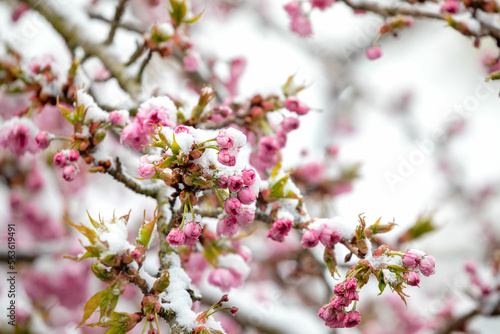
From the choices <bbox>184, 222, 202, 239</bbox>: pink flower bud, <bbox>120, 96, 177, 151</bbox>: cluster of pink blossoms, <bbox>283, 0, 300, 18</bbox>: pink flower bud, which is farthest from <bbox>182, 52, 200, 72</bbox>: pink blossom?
<bbox>184, 222, 202, 239</bbox>: pink flower bud

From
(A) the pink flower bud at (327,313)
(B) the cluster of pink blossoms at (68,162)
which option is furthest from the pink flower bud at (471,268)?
(B) the cluster of pink blossoms at (68,162)

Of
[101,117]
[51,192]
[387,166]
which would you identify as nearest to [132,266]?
[101,117]

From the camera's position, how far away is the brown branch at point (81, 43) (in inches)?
78.0

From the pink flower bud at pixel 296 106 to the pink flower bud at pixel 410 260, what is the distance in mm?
750

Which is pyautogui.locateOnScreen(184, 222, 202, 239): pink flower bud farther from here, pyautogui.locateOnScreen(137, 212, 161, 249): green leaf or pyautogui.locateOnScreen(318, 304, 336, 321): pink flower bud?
pyautogui.locateOnScreen(318, 304, 336, 321): pink flower bud

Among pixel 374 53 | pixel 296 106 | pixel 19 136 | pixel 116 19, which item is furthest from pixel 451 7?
pixel 19 136

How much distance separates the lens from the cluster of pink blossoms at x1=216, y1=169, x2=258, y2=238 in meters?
1.12

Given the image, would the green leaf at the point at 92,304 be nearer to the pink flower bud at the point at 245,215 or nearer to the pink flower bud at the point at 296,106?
the pink flower bud at the point at 245,215

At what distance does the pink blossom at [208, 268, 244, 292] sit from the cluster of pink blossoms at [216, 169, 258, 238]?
0.50 metres

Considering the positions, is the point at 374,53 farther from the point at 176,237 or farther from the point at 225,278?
the point at 176,237

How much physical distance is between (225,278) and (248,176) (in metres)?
0.71

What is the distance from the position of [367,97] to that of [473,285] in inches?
160

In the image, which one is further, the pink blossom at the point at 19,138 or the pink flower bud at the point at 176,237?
the pink blossom at the point at 19,138

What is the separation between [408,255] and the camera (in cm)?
117
